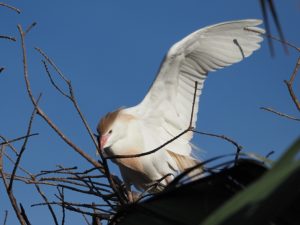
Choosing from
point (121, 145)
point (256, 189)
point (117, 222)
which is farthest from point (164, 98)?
point (256, 189)

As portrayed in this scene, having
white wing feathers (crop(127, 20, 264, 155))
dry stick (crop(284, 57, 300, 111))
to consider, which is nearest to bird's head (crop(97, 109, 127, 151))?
white wing feathers (crop(127, 20, 264, 155))

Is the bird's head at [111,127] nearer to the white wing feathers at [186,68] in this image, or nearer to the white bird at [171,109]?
the white bird at [171,109]

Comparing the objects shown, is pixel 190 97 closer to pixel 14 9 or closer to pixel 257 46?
pixel 257 46

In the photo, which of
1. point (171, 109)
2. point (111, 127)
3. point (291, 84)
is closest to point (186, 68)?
point (171, 109)

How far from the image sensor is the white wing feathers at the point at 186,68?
445 cm

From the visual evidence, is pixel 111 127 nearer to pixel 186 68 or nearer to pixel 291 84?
pixel 186 68

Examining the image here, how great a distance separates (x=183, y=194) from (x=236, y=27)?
12.2 ft

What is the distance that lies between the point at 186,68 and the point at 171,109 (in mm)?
374

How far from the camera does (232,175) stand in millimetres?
819

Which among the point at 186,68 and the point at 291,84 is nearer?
the point at 291,84

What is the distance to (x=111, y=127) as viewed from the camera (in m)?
4.43

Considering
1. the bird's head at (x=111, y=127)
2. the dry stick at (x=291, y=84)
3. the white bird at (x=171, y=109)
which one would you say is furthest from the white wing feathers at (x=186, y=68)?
the dry stick at (x=291, y=84)

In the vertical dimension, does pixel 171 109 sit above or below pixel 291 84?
below

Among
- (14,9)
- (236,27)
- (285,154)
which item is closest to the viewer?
(285,154)
